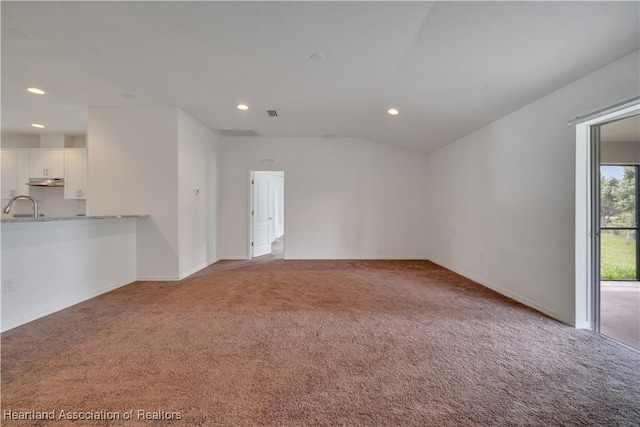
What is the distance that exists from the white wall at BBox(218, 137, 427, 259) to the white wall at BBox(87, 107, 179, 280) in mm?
1793

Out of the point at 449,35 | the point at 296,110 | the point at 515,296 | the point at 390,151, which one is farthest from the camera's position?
the point at 390,151

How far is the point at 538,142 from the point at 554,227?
38.8 inches

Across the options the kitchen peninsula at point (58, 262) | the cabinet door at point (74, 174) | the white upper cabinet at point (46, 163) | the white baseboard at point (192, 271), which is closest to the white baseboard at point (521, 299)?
the white baseboard at point (192, 271)

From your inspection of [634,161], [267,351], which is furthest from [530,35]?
[634,161]

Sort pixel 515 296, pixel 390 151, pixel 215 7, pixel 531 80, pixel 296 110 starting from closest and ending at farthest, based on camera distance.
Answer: pixel 215 7, pixel 531 80, pixel 515 296, pixel 296 110, pixel 390 151

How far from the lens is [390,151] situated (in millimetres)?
5598

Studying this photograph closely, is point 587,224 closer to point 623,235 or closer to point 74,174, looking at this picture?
point 623,235

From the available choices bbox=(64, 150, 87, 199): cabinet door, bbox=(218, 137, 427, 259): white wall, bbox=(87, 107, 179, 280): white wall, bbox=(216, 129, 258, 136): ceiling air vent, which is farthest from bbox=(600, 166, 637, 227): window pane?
bbox=(64, 150, 87, 199): cabinet door

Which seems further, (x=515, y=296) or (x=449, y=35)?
(x=515, y=296)

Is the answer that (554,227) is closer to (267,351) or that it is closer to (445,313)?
(445,313)

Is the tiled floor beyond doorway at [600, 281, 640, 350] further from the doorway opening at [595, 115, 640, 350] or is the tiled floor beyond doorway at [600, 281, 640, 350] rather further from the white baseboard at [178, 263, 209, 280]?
the white baseboard at [178, 263, 209, 280]

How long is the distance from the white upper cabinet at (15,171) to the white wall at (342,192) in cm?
379

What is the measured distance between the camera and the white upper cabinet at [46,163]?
4.89 meters

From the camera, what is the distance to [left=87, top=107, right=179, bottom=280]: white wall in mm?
3693
